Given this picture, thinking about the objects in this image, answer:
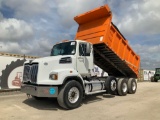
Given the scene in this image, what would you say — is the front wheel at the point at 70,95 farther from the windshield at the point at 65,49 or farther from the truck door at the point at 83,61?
the windshield at the point at 65,49

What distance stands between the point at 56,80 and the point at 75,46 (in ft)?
6.83

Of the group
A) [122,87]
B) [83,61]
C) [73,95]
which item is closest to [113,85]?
[122,87]

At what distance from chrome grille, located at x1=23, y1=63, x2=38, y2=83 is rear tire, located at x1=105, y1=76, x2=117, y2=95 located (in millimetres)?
4398

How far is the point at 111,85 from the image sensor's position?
11586 mm

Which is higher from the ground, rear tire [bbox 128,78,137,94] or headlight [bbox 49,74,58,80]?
headlight [bbox 49,74,58,80]

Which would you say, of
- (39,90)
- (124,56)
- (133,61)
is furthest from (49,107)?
(133,61)

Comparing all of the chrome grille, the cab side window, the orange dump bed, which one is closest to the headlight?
the chrome grille

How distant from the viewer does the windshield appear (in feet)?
30.8

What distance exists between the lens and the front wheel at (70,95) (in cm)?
818

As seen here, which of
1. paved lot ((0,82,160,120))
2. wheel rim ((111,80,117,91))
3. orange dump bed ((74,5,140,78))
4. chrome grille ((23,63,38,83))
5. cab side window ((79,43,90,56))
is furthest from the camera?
wheel rim ((111,80,117,91))

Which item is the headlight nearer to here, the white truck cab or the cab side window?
the white truck cab

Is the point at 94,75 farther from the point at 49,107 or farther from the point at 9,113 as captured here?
the point at 9,113

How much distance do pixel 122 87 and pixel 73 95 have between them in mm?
4474

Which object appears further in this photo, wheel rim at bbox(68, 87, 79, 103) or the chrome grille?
wheel rim at bbox(68, 87, 79, 103)
